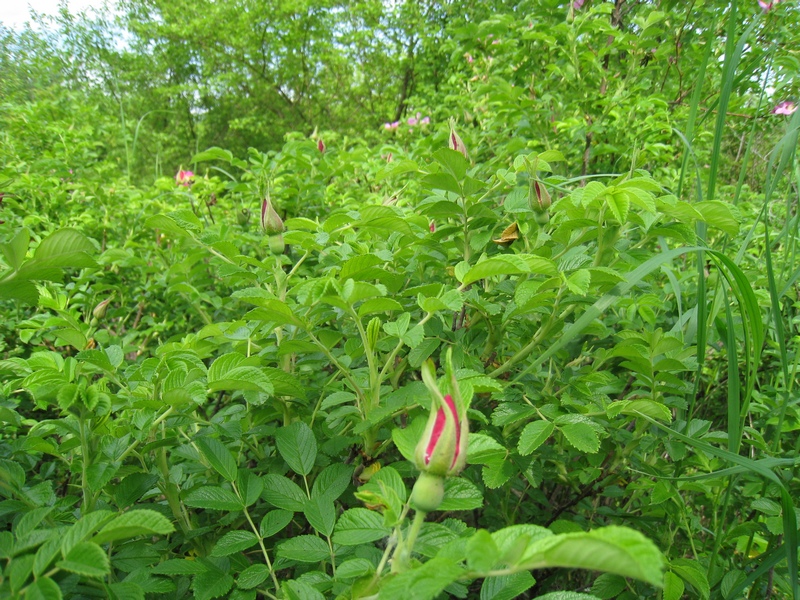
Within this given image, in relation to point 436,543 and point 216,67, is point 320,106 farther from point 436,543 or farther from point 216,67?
point 436,543

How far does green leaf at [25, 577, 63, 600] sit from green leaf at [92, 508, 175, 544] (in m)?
0.04

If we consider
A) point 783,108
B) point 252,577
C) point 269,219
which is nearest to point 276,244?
point 269,219

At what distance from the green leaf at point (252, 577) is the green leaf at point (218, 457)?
109mm

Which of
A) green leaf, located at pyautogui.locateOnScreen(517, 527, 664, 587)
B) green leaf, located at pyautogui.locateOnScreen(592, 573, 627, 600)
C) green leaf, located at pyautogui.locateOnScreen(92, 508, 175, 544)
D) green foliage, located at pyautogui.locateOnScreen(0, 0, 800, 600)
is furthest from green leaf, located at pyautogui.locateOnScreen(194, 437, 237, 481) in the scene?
green leaf, located at pyautogui.locateOnScreen(592, 573, 627, 600)

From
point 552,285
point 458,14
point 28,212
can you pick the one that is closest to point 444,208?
point 552,285

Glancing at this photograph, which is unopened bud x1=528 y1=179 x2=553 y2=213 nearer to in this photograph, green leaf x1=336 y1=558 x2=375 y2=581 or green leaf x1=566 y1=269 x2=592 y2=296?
green leaf x1=566 y1=269 x2=592 y2=296

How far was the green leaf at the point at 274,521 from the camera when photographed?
2.11 feet

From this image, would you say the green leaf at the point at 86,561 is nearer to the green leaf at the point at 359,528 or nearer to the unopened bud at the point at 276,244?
the green leaf at the point at 359,528

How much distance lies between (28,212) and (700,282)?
2042 mm

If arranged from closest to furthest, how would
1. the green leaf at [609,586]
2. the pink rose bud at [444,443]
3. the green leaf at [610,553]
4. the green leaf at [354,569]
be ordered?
the green leaf at [610,553] → the pink rose bud at [444,443] → the green leaf at [354,569] → the green leaf at [609,586]

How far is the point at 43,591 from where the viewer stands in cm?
41

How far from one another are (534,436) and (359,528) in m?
0.27

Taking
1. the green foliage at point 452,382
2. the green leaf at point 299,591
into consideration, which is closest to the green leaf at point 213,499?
the green foliage at point 452,382

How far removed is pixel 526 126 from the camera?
1575 mm
